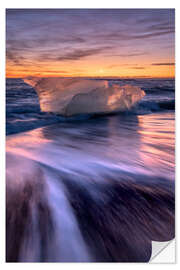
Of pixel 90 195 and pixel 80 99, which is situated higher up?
pixel 80 99

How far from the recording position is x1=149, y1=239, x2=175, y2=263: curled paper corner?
4.10 feet

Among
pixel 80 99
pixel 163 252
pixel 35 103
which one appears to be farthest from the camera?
pixel 35 103

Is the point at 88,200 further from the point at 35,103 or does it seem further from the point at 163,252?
the point at 35,103

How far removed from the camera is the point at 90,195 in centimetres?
135

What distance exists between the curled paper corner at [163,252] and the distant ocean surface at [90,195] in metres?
0.04

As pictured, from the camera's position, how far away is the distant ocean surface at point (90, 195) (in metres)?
1.15

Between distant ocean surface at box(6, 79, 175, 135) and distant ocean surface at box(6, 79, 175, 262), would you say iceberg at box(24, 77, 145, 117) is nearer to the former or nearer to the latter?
distant ocean surface at box(6, 79, 175, 135)

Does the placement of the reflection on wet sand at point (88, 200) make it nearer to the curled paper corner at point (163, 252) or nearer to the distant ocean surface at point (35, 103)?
the curled paper corner at point (163, 252)

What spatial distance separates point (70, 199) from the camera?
4.29 ft

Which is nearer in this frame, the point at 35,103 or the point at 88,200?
the point at 88,200

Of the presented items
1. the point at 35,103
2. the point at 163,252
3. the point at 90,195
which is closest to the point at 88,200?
the point at 90,195

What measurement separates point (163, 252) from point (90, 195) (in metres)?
0.55
